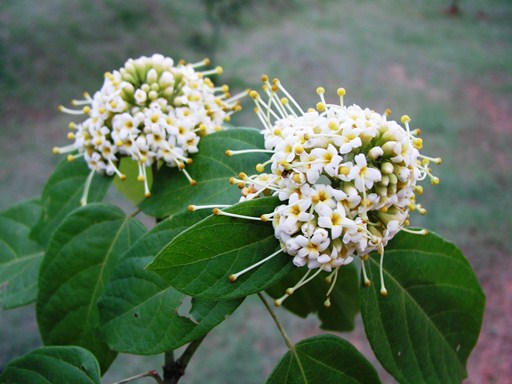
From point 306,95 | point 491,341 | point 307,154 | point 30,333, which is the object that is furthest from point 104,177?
point 306,95

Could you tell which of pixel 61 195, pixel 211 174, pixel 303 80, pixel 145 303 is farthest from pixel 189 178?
pixel 303 80

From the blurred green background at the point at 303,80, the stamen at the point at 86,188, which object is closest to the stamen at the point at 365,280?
the stamen at the point at 86,188

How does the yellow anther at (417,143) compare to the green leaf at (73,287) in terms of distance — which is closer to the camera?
the yellow anther at (417,143)

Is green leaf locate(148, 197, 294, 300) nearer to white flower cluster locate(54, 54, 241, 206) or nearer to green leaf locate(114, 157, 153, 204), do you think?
white flower cluster locate(54, 54, 241, 206)

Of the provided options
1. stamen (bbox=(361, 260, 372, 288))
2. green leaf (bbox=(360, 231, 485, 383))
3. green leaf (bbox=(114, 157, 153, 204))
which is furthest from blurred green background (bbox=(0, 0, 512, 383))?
stamen (bbox=(361, 260, 372, 288))

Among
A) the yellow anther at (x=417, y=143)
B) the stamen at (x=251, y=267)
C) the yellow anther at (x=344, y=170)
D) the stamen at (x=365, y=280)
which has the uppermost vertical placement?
the yellow anther at (x=417, y=143)

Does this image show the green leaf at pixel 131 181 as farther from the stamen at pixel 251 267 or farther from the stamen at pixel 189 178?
the stamen at pixel 251 267

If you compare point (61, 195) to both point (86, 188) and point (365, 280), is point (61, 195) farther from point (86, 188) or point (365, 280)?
point (365, 280)
